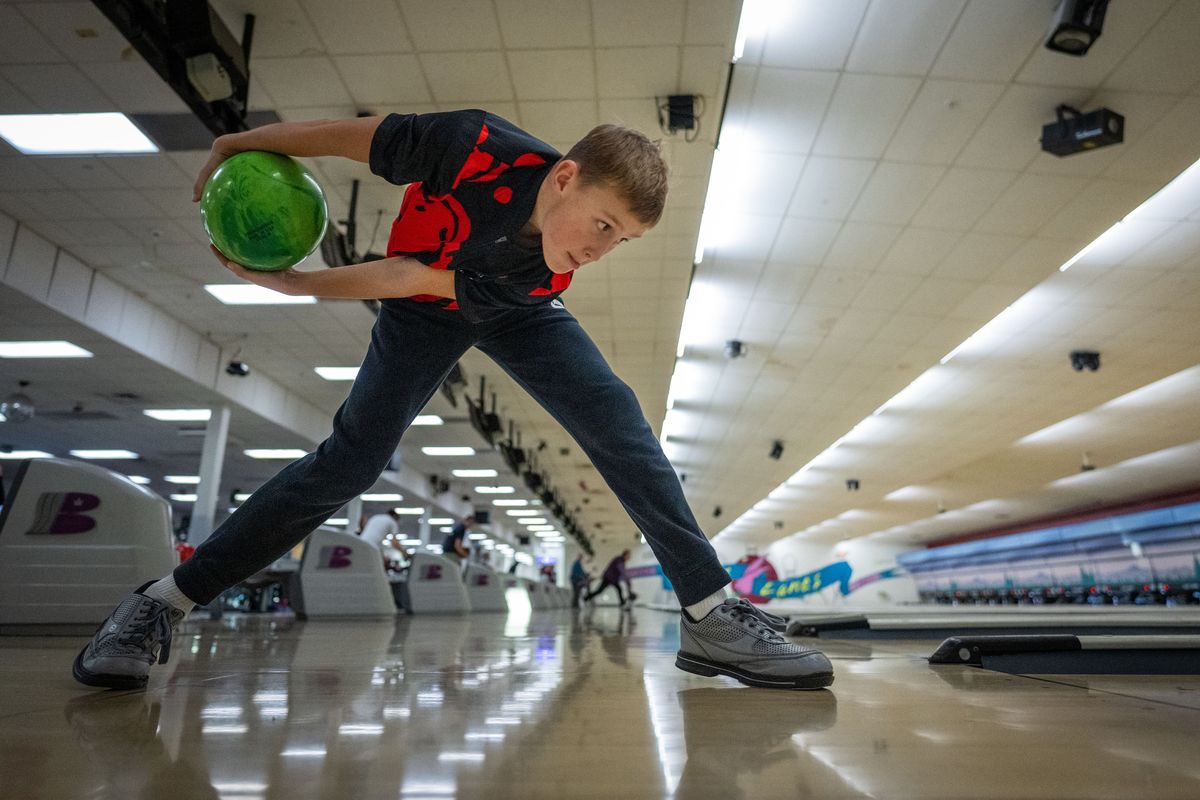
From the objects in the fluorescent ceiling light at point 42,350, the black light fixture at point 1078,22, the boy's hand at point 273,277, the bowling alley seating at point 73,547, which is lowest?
the bowling alley seating at point 73,547

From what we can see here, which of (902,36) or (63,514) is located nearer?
(63,514)

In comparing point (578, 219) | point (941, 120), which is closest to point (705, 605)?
point (578, 219)

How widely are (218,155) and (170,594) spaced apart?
823 mm

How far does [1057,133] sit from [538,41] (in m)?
3.46

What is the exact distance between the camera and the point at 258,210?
132 cm

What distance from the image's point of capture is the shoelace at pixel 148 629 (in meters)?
1.25

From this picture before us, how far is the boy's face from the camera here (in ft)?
3.96

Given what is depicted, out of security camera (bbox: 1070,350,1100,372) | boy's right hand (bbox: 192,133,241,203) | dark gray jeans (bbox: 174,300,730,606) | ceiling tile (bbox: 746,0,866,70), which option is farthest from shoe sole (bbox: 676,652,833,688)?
security camera (bbox: 1070,350,1100,372)

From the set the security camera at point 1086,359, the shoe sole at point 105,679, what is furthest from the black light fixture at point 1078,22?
the security camera at point 1086,359

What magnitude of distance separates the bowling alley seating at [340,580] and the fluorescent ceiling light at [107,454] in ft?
35.6

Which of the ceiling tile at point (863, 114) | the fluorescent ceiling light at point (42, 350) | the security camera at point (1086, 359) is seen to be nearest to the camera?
the ceiling tile at point (863, 114)

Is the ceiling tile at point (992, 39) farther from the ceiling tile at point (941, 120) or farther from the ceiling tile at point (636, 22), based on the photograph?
the ceiling tile at point (636, 22)

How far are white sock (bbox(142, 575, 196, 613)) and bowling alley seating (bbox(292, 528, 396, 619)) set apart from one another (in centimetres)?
470

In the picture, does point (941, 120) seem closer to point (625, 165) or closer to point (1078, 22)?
point (1078, 22)
